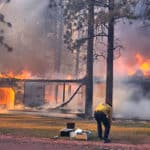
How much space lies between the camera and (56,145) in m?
15.2

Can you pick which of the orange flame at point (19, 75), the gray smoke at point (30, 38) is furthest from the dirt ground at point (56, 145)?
the gray smoke at point (30, 38)

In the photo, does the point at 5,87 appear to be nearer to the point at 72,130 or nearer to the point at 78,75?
the point at 78,75

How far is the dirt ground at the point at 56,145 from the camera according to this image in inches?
582

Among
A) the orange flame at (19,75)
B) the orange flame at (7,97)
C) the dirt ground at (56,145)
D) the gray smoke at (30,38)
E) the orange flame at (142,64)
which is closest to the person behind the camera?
the dirt ground at (56,145)

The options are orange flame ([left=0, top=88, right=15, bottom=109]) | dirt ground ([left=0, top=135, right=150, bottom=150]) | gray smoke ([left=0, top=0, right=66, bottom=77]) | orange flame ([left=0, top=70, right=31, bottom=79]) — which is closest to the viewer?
dirt ground ([left=0, top=135, right=150, bottom=150])

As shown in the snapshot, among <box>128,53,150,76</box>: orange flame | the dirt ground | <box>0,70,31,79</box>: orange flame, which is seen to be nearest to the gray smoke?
<box>0,70,31,79</box>: orange flame

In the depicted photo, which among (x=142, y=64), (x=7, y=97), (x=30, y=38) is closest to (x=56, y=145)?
(x=142, y=64)

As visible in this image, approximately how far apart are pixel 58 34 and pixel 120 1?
15.8 meters

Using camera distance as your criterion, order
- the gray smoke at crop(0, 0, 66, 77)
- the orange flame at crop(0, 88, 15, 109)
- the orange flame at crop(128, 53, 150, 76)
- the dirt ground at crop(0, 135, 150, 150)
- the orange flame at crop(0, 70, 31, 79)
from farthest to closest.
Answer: the gray smoke at crop(0, 0, 66, 77) < the orange flame at crop(0, 70, 31, 79) < the orange flame at crop(0, 88, 15, 109) < the orange flame at crop(128, 53, 150, 76) < the dirt ground at crop(0, 135, 150, 150)

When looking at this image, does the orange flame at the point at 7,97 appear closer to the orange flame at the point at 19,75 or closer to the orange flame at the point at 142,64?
the orange flame at the point at 19,75

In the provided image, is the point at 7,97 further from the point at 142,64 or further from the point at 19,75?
the point at 142,64

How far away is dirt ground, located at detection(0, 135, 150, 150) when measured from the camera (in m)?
14.8

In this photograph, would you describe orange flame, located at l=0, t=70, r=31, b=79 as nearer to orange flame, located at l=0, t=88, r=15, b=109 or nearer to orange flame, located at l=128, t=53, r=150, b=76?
orange flame, located at l=0, t=88, r=15, b=109

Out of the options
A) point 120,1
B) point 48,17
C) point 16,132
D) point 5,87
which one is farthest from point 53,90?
point 16,132
